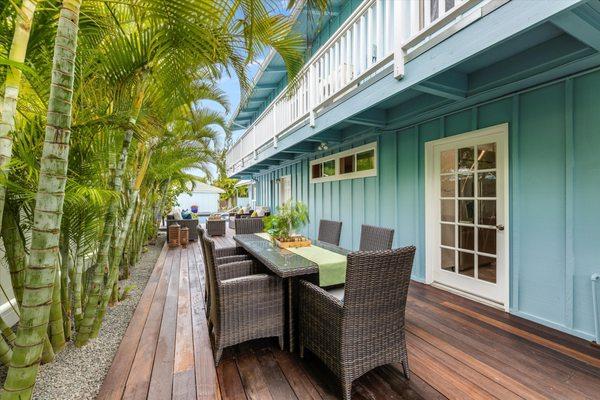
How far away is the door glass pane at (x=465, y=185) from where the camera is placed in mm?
3525

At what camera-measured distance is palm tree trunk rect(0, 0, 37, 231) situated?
51.9 inches

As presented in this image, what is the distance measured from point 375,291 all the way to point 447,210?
2626 mm

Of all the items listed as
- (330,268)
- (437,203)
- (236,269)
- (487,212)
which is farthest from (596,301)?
(236,269)

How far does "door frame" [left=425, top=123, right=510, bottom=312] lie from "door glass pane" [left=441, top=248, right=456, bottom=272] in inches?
4.8

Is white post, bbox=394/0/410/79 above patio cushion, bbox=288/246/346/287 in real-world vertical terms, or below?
above

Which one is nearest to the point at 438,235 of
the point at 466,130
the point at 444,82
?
the point at 466,130

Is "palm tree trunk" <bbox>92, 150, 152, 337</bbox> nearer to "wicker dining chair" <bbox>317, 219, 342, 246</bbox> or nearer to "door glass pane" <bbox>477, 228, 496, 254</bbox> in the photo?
"wicker dining chair" <bbox>317, 219, 342, 246</bbox>

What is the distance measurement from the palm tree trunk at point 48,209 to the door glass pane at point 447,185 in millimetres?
3968

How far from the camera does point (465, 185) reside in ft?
11.8

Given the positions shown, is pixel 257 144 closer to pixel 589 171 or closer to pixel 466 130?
pixel 466 130

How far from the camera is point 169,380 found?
196 cm

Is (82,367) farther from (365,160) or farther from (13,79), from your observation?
(365,160)

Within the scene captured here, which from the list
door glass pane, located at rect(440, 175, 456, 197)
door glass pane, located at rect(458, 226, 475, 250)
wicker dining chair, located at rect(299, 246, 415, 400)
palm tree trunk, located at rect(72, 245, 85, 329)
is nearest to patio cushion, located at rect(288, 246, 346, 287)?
wicker dining chair, located at rect(299, 246, 415, 400)

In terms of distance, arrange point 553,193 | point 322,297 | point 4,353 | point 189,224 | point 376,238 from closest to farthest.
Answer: point 4,353
point 322,297
point 553,193
point 376,238
point 189,224
